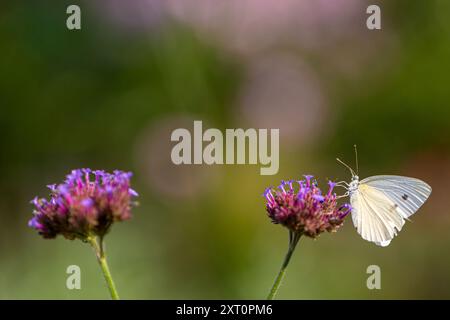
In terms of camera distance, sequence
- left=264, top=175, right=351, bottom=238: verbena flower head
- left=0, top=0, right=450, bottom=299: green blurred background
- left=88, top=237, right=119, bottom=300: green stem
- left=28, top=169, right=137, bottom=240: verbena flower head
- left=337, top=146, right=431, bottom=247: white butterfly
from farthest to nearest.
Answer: left=0, top=0, right=450, bottom=299: green blurred background, left=337, top=146, right=431, bottom=247: white butterfly, left=264, top=175, right=351, bottom=238: verbena flower head, left=28, top=169, right=137, bottom=240: verbena flower head, left=88, top=237, right=119, bottom=300: green stem

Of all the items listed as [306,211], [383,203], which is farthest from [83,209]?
[383,203]

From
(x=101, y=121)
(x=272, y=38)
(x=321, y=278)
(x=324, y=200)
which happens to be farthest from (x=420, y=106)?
(x=324, y=200)

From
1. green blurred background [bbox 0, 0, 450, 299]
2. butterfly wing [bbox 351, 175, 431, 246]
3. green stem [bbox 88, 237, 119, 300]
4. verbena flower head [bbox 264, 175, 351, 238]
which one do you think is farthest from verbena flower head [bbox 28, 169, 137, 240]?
green blurred background [bbox 0, 0, 450, 299]

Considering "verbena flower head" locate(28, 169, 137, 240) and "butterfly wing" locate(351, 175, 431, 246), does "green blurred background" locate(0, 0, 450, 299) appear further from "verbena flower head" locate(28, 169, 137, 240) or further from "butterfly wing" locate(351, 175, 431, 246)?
"verbena flower head" locate(28, 169, 137, 240)

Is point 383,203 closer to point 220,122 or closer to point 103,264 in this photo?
point 103,264
